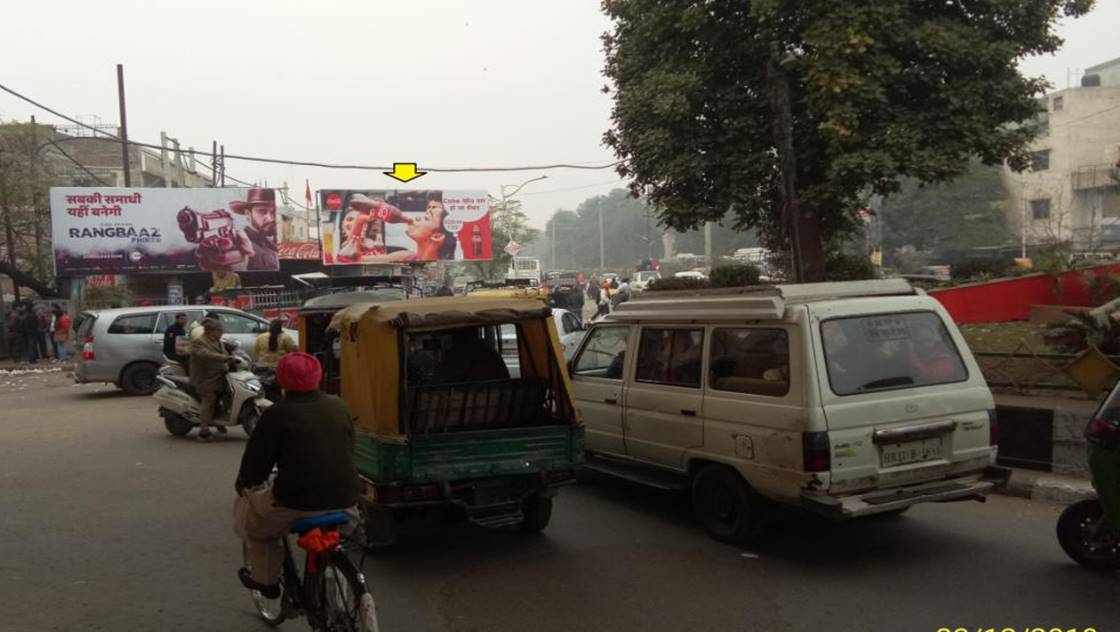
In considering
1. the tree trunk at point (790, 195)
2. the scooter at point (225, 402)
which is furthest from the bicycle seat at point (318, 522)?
the tree trunk at point (790, 195)

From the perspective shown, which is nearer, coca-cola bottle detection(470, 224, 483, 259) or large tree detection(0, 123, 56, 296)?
large tree detection(0, 123, 56, 296)

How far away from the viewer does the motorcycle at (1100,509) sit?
469cm

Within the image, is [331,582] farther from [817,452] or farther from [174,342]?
[174,342]

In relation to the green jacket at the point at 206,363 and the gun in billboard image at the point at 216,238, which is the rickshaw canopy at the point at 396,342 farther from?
the gun in billboard image at the point at 216,238

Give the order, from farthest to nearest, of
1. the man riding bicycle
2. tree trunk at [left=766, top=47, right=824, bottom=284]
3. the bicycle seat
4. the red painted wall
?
the red painted wall, tree trunk at [left=766, top=47, right=824, bottom=284], the man riding bicycle, the bicycle seat

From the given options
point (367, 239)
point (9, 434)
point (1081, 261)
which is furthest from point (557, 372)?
point (367, 239)

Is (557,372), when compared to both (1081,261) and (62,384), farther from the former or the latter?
(62,384)

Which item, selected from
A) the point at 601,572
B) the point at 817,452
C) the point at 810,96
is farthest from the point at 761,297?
the point at 810,96

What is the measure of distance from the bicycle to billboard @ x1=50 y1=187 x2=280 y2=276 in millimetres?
28066

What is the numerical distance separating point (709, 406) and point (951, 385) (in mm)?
1607

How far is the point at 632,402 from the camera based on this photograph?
7.14 metres

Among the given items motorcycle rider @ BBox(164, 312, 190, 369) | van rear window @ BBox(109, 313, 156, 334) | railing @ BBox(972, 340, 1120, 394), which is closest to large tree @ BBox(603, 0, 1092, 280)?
railing @ BBox(972, 340, 1120, 394)

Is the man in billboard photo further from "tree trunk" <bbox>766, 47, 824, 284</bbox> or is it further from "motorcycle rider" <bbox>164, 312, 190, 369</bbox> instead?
"tree trunk" <bbox>766, 47, 824, 284</bbox>

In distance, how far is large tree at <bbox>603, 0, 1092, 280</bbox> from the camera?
11.0 metres
